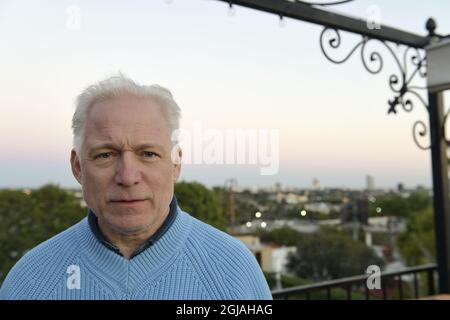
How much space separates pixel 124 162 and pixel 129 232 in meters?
0.15

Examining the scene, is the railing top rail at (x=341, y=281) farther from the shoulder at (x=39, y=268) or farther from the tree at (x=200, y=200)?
the shoulder at (x=39, y=268)

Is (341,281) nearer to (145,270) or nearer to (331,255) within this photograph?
(145,270)

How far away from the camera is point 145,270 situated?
0.85 m

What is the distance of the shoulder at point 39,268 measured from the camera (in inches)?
33.2

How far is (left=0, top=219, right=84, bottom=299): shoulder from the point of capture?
2.77 feet

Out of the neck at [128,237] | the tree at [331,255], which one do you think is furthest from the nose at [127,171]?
the tree at [331,255]

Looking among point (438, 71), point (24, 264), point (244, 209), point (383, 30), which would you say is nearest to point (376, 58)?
point (383, 30)

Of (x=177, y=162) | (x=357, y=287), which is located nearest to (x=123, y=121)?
(x=177, y=162)

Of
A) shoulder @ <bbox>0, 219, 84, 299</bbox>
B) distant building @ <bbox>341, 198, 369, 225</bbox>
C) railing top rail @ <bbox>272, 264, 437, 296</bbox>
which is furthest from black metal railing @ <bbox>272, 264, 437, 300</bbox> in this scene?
shoulder @ <bbox>0, 219, 84, 299</bbox>

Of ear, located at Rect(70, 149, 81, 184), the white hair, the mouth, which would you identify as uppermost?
the white hair

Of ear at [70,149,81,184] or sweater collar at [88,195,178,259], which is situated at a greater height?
ear at [70,149,81,184]

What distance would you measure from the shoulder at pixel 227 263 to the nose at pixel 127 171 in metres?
0.18

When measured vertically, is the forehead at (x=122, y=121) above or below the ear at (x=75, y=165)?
above

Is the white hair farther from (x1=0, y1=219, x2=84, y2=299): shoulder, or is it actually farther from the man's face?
(x1=0, y1=219, x2=84, y2=299): shoulder
